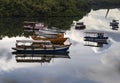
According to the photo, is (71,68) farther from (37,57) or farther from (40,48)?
(40,48)

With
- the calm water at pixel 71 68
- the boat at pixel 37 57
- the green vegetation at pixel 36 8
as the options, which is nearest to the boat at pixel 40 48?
the boat at pixel 37 57

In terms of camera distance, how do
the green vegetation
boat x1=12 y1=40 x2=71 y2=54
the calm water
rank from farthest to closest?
1. the green vegetation
2. boat x1=12 y1=40 x2=71 y2=54
3. the calm water

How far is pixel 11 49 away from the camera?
71.6 metres

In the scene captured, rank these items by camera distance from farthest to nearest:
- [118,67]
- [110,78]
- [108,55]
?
[108,55], [118,67], [110,78]

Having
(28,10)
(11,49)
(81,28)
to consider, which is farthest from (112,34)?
(28,10)

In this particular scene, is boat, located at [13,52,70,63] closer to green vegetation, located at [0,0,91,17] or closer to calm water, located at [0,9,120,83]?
calm water, located at [0,9,120,83]

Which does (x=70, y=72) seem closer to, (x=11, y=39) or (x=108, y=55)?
(x=108, y=55)

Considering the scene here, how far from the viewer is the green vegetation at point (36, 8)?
455 ft

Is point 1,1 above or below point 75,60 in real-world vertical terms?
above

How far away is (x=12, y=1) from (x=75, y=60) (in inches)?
3310

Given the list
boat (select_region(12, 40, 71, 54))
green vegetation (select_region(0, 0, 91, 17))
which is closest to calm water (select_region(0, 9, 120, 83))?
boat (select_region(12, 40, 71, 54))

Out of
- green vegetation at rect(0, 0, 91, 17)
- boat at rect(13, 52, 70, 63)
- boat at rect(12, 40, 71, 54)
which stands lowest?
boat at rect(13, 52, 70, 63)

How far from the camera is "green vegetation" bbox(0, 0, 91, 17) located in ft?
455

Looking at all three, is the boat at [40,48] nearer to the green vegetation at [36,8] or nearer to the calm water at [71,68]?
the calm water at [71,68]
